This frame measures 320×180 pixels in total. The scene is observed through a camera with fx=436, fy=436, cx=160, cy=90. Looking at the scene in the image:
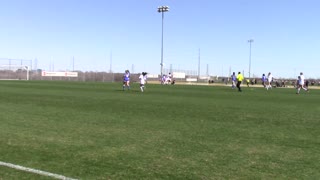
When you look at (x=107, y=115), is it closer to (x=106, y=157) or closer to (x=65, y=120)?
(x=65, y=120)

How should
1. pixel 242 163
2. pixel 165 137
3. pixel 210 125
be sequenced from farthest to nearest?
pixel 210 125, pixel 165 137, pixel 242 163

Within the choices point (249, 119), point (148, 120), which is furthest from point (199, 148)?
point (249, 119)

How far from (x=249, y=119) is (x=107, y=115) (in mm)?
4675

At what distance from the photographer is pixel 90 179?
616 centimetres

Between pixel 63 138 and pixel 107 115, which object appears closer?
pixel 63 138

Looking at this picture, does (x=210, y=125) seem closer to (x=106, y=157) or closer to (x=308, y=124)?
(x=308, y=124)

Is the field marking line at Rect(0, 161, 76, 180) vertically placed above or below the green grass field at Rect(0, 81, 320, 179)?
below

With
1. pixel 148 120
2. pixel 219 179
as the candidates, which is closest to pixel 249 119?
pixel 148 120

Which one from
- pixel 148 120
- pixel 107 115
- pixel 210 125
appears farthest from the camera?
pixel 107 115

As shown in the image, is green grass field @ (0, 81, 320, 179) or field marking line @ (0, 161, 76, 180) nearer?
field marking line @ (0, 161, 76, 180)

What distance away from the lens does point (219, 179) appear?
6.24 m

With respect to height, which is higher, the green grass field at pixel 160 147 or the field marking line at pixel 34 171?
the green grass field at pixel 160 147

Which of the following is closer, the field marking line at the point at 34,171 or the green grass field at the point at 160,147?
the field marking line at the point at 34,171

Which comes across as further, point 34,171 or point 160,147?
point 160,147
